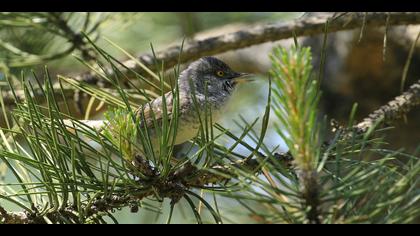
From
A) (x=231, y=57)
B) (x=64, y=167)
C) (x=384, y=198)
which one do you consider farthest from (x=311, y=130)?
(x=231, y=57)

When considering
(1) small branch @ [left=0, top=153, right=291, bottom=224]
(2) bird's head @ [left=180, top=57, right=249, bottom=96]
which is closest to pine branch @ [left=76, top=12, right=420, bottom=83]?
(2) bird's head @ [left=180, top=57, right=249, bottom=96]

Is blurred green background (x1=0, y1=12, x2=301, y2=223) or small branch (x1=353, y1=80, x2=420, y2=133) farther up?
blurred green background (x1=0, y1=12, x2=301, y2=223)

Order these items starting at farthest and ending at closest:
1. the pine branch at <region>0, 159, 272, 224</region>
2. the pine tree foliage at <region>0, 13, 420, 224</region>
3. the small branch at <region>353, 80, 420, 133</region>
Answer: the small branch at <region>353, 80, 420, 133</region> → the pine branch at <region>0, 159, 272, 224</region> → the pine tree foliage at <region>0, 13, 420, 224</region>

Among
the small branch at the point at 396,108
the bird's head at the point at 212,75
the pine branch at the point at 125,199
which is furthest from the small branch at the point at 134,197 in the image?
the bird's head at the point at 212,75

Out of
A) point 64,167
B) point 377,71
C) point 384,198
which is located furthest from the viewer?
point 377,71

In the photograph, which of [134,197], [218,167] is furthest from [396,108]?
[134,197]

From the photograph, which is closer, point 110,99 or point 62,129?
point 62,129

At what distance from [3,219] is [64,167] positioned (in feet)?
0.75

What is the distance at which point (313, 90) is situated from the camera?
1235mm

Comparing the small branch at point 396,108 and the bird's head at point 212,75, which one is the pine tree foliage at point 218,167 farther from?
the bird's head at point 212,75

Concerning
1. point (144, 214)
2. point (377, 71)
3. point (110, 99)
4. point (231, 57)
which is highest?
point (231, 57)

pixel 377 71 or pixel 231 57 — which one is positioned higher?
pixel 231 57

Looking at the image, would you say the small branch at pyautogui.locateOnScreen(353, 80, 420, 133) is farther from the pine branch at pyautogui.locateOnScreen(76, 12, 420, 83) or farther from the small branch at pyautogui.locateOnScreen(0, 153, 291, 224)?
the small branch at pyautogui.locateOnScreen(0, 153, 291, 224)

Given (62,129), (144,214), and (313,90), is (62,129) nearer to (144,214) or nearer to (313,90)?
(313,90)
